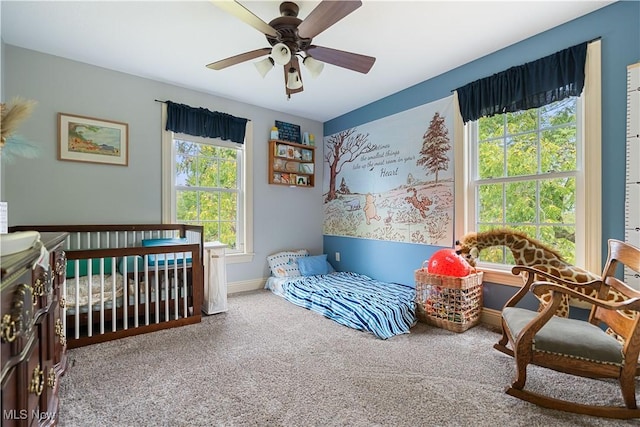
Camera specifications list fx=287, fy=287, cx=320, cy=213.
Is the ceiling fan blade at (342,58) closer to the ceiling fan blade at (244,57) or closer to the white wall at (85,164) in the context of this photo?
the ceiling fan blade at (244,57)

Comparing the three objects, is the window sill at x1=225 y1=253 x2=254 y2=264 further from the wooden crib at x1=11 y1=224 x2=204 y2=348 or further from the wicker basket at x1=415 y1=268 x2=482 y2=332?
the wicker basket at x1=415 y1=268 x2=482 y2=332

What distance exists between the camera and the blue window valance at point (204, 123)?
3133mm

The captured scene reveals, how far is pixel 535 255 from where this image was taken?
216 centimetres

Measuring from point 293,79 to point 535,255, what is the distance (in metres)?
2.25

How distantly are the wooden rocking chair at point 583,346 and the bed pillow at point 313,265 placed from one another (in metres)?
2.51

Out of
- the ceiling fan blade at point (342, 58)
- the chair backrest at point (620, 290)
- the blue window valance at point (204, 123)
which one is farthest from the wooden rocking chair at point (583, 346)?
the blue window valance at point (204, 123)

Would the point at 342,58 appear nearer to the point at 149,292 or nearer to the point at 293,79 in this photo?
the point at 293,79

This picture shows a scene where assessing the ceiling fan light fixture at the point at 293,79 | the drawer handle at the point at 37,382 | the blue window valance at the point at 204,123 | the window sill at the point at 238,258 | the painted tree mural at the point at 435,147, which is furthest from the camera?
the window sill at the point at 238,258

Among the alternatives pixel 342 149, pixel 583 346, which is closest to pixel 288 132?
pixel 342 149

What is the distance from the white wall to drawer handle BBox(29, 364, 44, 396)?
2.17 meters

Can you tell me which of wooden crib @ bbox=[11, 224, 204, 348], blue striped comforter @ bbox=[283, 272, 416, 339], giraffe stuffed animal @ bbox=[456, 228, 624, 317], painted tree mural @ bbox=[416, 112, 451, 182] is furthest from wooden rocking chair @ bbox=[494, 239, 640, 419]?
wooden crib @ bbox=[11, 224, 204, 348]

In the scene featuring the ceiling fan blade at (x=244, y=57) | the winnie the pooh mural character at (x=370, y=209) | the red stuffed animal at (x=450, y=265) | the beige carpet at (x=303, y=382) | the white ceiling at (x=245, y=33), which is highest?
the white ceiling at (x=245, y=33)

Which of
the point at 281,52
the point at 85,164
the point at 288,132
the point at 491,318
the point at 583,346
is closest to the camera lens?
the point at 583,346
